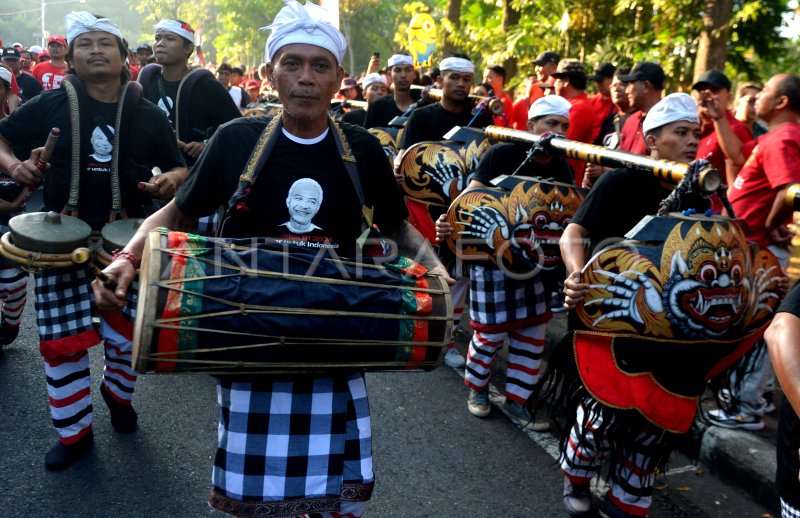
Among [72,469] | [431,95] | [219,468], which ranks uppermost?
[431,95]

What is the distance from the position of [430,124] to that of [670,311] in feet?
10.6

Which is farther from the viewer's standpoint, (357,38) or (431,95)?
(357,38)

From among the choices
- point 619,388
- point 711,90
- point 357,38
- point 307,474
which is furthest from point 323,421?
point 357,38

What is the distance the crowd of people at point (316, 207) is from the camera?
2.39 meters

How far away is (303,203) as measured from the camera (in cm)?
248

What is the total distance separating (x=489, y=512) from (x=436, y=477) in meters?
0.38

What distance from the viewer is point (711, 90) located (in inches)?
197

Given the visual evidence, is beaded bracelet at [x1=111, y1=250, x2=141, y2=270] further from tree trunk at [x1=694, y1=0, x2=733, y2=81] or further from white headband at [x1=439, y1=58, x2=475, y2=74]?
tree trunk at [x1=694, y1=0, x2=733, y2=81]

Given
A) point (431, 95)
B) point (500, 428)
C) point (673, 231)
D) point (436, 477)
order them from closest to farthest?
point (673, 231)
point (436, 477)
point (500, 428)
point (431, 95)

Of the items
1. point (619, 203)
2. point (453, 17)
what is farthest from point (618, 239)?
point (453, 17)

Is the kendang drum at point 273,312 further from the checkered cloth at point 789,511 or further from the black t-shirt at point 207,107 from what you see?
the black t-shirt at point 207,107

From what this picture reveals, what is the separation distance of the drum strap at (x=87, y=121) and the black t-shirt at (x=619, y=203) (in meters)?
2.23

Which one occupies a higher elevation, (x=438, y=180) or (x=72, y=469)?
(x=438, y=180)

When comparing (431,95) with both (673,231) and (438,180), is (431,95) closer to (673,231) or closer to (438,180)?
(438,180)
